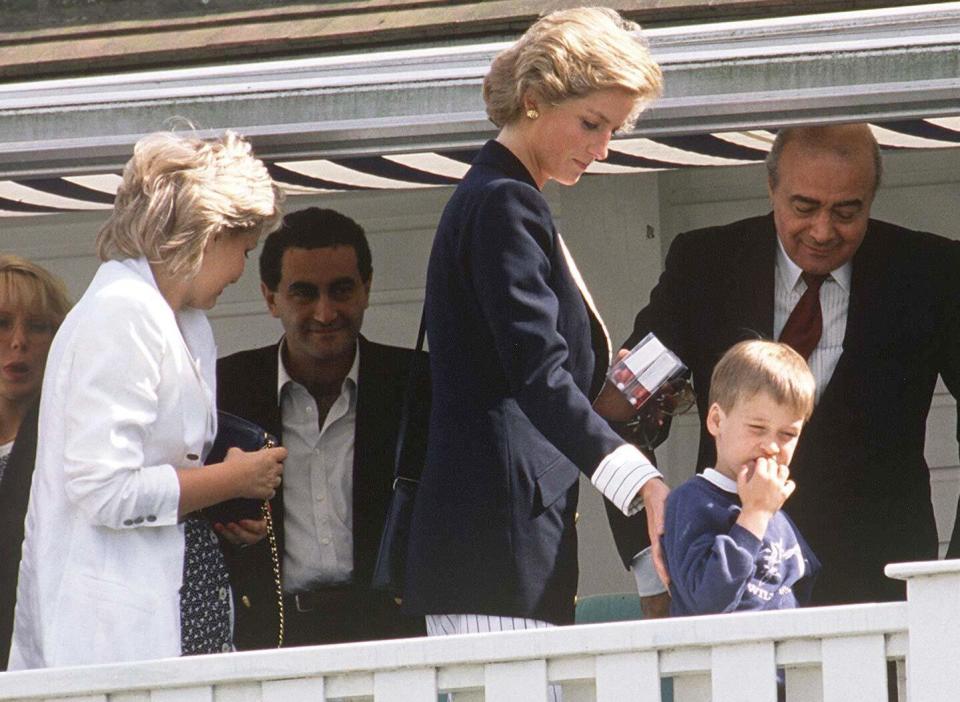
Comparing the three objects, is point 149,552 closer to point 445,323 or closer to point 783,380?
point 445,323

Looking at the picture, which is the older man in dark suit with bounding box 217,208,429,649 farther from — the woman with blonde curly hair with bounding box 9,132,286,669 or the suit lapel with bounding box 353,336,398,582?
the woman with blonde curly hair with bounding box 9,132,286,669

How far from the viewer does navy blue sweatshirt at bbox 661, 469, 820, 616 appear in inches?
165

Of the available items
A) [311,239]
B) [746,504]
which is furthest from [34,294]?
[746,504]

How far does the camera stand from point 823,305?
5.04 meters

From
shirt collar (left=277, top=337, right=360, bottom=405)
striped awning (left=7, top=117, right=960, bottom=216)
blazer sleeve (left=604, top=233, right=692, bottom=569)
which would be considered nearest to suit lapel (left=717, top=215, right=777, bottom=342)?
blazer sleeve (left=604, top=233, right=692, bottom=569)

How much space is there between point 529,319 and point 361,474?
1.45m

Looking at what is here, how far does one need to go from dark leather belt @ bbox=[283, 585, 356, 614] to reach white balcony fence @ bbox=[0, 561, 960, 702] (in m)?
1.35

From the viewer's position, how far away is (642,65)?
4.38 m

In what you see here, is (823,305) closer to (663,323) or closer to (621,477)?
(663,323)

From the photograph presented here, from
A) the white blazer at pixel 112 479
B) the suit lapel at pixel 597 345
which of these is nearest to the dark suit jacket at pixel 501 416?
the suit lapel at pixel 597 345

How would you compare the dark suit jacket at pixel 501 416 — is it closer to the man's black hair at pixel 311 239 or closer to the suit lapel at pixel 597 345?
the suit lapel at pixel 597 345

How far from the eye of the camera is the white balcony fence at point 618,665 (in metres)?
3.84

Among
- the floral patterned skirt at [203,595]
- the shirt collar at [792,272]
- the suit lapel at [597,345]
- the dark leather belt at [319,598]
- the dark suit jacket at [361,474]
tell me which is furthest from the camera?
the dark leather belt at [319,598]

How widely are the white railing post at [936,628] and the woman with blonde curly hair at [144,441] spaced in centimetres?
148
